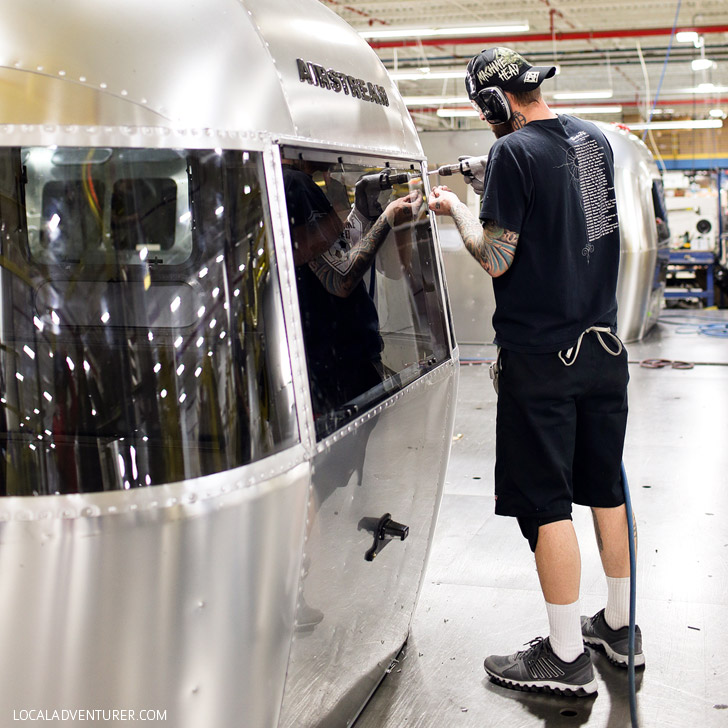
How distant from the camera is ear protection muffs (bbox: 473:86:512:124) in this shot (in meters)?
2.16

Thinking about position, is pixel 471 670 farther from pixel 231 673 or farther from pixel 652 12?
pixel 652 12

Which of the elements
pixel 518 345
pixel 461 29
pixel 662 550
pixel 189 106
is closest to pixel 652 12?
pixel 461 29

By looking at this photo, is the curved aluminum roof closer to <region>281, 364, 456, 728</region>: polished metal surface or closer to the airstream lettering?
the airstream lettering

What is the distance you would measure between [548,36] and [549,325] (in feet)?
→ 35.3

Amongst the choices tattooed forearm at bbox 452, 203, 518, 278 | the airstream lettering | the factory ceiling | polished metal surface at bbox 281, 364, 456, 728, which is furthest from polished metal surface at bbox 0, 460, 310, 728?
the factory ceiling

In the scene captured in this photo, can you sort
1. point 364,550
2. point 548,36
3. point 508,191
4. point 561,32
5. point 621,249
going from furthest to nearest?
1. point 561,32
2. point 548,36
3. point 621,249
4. point 508,191
5. point 364,550

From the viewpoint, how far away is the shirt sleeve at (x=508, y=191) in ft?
6.67

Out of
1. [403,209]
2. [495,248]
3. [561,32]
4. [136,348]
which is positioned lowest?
[136,348]

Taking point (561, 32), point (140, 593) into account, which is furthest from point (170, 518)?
point (561, 32)

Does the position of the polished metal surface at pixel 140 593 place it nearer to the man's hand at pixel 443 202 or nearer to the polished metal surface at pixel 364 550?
the polished metal surface at pixel 364 550

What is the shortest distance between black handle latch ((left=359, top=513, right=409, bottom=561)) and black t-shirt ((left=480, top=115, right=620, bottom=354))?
53 cm

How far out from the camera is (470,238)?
215 cm

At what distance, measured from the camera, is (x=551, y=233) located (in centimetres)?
208

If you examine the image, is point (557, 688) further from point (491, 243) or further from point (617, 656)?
point (491, 243)
